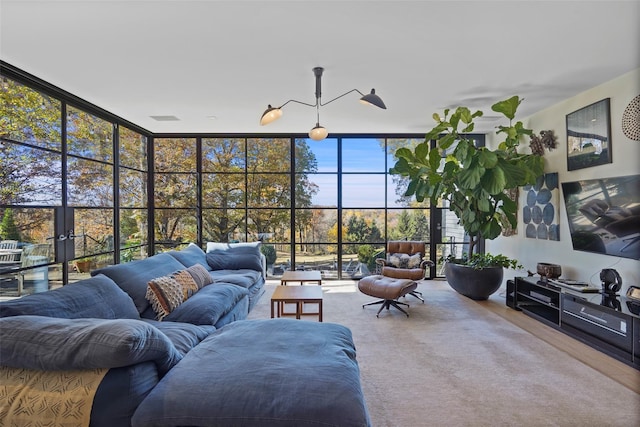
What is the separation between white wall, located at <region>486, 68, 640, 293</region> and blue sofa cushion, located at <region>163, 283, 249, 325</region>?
4.14 m

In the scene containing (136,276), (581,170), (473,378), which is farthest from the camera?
(581,170)

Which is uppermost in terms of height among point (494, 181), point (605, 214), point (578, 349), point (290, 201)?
point (494, 181)

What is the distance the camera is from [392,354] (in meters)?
3.07

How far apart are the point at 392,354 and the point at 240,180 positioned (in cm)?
441

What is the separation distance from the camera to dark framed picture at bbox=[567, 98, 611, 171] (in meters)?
3.68

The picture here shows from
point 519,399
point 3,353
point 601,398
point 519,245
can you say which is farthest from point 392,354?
point 519,245

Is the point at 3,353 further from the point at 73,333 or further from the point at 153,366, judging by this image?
the point at 153,366

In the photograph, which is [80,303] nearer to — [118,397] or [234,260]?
[118,397]

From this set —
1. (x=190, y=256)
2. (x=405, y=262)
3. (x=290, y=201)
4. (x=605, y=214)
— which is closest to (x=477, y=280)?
(x=405, y=262)

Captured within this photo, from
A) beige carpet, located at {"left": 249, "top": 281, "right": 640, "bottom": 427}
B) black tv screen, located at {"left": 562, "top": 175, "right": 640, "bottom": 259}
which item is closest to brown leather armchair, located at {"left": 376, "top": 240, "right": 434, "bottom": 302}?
beige carpet, located at {"left": 249, "top": 281, "right": 640, "bottom": 427}

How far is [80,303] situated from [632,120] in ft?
17.0

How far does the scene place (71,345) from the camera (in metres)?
1.37

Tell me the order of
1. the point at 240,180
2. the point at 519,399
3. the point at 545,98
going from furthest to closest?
the point at 240,180
the point at 545,98
the point at 519,399

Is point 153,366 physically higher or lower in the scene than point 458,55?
lower
